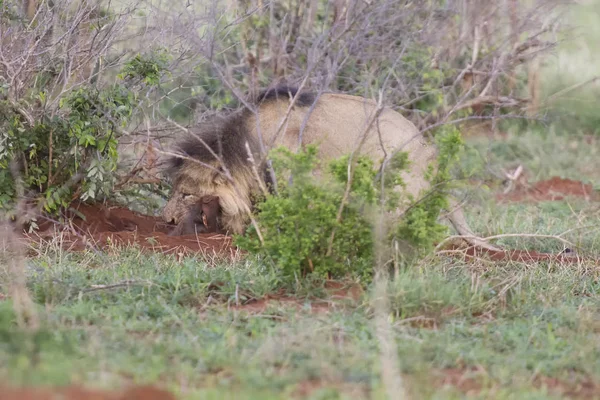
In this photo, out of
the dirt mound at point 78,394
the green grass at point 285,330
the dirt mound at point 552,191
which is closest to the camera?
the dirt mound at point 78,394

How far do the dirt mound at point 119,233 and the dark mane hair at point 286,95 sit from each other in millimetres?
1219

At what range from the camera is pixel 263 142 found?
24.4 feet

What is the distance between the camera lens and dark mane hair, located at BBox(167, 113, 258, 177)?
7.50 meters

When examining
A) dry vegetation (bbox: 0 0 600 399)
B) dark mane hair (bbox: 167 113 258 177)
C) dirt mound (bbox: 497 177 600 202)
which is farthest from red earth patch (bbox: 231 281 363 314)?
dirt mound (bbox: 497 177 600 202)

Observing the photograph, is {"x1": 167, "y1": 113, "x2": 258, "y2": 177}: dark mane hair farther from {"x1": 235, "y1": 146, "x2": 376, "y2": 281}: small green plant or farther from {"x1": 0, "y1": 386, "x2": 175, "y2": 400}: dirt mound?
{"x1": 0, "y1": 386, "x2": 175, "y2": 400}: dirt mound

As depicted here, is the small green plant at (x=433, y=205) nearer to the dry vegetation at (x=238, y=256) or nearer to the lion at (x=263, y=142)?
the dry vegetation at (x=238, y=256)

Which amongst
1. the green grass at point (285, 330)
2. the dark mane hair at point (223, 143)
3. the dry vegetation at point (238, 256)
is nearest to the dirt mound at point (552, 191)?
the dry vegetation at point (238, 256)

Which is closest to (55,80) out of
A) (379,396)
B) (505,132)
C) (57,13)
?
(57,13)

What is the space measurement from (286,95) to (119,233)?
1.77m

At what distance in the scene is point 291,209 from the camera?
5.51 metres

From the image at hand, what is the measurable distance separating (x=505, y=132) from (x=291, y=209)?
29.4ft

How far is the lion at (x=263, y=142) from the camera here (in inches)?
295

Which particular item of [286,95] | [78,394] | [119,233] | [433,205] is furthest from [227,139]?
[78,394]

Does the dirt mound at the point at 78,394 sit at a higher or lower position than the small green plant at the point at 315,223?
higher
